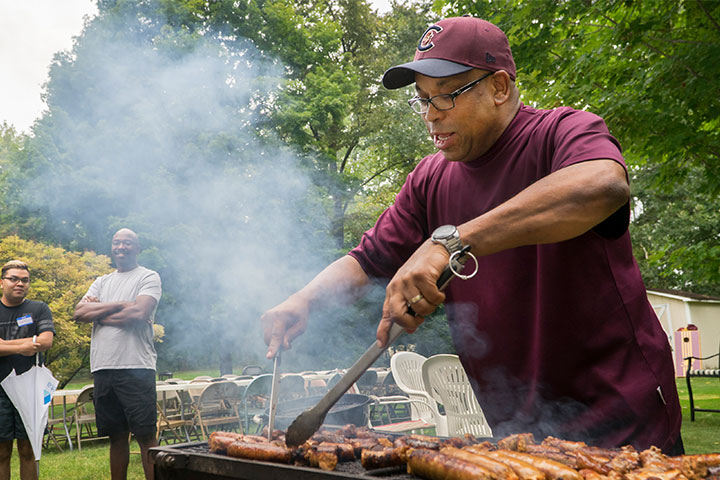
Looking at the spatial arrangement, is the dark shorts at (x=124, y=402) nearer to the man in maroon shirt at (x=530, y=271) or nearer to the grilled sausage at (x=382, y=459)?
the man in maroon shirt at (x=530, y=271)

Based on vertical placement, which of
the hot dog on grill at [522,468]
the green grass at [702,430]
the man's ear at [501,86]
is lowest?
the green grass at [702,430]

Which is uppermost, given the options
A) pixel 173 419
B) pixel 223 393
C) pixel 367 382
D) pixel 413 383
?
pixel 413 383

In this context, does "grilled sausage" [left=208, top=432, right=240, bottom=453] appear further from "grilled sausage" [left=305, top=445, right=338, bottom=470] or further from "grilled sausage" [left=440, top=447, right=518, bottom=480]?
"grilled sausage" [left=440, top=447, right=518, bottom=480]

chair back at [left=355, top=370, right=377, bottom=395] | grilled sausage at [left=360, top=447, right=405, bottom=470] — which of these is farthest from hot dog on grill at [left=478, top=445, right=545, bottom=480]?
chair back at [left=355, top=370, right=377, bottom=395]

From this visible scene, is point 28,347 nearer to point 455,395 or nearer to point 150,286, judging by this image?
point 150,286

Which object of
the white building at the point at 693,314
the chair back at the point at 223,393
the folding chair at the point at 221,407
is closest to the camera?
the folding chair at the point at 221,407

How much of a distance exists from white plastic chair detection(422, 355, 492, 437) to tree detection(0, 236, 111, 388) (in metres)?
9.23

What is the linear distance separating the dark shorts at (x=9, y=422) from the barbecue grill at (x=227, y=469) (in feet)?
14.5

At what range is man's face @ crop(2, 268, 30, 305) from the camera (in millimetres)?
5945

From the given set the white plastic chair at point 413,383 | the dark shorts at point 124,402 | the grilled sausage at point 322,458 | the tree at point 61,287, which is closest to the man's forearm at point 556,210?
the grilled sausage at point 322,458

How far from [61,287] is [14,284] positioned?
7.80 m

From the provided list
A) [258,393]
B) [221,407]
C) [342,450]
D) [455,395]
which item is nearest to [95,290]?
[455,395]

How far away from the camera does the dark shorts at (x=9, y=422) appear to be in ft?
18.5

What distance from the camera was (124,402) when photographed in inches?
220
